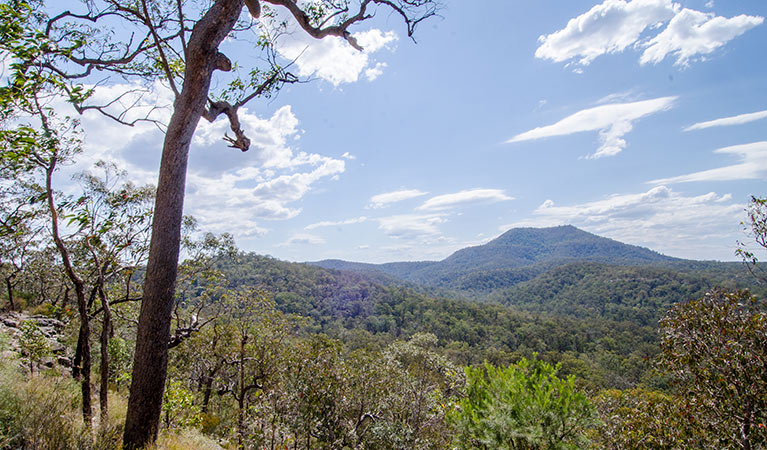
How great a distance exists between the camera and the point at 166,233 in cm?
289

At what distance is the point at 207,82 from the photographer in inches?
121

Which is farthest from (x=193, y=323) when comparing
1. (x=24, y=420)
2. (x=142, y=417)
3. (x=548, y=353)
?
(x=548, y=353)

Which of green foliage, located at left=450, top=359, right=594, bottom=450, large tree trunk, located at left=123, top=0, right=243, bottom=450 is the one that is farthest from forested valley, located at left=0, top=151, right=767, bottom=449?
large tree trunk, located at left=123, top=0, right=243, bottom=450

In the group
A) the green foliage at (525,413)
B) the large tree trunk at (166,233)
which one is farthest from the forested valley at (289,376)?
the large tree trunk at (166,233)

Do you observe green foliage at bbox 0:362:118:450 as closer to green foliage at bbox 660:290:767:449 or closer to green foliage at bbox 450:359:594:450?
green foliage at bbox 450:359:594:450

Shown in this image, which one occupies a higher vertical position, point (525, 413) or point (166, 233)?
point (166, 233)

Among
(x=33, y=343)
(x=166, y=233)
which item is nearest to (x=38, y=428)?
(x=166, y=233)

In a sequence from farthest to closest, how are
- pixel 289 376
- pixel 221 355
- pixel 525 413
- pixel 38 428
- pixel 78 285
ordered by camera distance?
pixel 221 355 → pixel 289 376 → pixel 78 285 → pixel 525 413 → pixel 38 428

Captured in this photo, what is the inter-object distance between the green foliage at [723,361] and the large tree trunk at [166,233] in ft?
23.3

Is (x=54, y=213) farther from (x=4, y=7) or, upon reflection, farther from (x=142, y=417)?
(x=142, y=417)

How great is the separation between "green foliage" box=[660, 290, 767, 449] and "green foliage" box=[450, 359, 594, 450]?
3.06 meters

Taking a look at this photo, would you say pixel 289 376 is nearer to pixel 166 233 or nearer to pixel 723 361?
pixel 166 233

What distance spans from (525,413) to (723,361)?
3725 millimetres

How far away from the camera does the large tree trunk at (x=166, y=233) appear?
2.76 m
